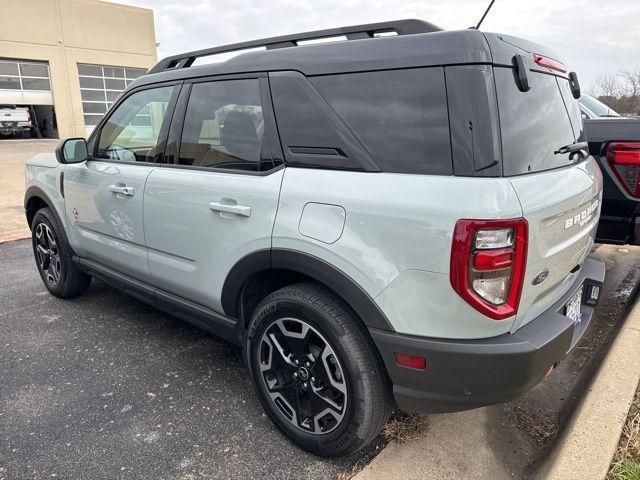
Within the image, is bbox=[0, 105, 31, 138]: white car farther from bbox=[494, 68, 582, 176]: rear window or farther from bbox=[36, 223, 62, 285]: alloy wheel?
bbox=[494, 68, 582, 176]: rear window

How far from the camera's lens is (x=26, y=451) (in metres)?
2.35

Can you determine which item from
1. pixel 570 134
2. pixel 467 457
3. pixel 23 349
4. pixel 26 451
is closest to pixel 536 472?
pixel 467 457

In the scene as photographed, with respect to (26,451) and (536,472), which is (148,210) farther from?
(536,472)

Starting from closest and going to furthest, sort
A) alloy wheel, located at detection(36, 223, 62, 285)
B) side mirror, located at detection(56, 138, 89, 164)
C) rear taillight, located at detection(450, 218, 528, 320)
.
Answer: rear taillight, located at detection(450, 218, 528, 320), side mirror, located at detection(56, 138, 89, 164), alloy wheel, located at detection(36, 223, 62, 285)

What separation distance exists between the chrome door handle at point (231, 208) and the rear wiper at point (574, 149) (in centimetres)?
145

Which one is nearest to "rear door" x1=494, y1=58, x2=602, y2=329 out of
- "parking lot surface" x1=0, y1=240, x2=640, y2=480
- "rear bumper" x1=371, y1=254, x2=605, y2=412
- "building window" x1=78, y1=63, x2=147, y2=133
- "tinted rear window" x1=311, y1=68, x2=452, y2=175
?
"rear bumper" x1=371, y1=254, x2=605, y2=412

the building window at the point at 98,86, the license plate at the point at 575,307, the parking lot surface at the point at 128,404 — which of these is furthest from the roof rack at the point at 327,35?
the building window at the point at 98,86

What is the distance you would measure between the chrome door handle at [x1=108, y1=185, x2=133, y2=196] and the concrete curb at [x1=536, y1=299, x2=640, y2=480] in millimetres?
2706

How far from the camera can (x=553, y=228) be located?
192 centimetres

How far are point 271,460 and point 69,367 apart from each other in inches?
64.7

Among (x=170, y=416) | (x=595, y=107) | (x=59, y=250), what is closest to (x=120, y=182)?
(x=59, y=250)

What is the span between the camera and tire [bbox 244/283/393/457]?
6.68 feet

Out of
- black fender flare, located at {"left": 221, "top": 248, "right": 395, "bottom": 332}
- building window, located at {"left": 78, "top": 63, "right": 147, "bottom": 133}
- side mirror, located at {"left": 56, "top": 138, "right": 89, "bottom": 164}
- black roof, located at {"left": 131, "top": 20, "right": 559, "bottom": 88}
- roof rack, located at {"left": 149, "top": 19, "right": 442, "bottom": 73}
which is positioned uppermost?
building window, located at {"left": 78, "top": 63, "right": 147, "bottom": 133}

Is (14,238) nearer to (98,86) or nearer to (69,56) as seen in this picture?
(69,56)
